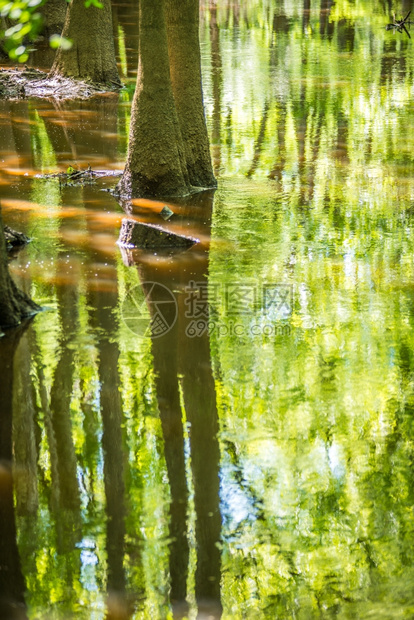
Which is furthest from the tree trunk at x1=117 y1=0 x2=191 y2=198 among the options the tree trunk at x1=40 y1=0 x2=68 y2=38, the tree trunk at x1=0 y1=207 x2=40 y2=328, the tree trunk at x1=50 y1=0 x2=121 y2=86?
the tree trunk at x1=40 y1=0 x2=68 y2=38

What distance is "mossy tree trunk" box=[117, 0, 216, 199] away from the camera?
11234mm

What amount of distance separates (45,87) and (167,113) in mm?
9528

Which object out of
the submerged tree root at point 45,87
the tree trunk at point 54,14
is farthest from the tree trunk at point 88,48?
the tree trunk at point 54,14

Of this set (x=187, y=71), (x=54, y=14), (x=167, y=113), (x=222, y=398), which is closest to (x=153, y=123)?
(x=167, y=113)

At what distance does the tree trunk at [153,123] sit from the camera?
11109 millimetres

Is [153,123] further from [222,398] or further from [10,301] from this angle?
[222,398]

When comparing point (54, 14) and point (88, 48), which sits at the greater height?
point (54, 14)

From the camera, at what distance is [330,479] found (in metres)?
5.71

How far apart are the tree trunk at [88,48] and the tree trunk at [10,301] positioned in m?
12.8

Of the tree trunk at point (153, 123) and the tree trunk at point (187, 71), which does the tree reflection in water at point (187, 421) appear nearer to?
the tree trunk at point (153, 123)

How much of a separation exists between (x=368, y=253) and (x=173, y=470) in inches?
194

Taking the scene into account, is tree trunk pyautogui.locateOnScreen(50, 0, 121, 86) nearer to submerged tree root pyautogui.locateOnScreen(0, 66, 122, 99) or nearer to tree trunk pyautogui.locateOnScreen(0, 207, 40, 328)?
submerged tree root pyautogui.locateOnScreen(0, 66, 122, 99)

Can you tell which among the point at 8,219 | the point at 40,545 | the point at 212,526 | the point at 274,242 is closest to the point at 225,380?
the point at 212,526

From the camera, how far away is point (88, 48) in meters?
19.8
